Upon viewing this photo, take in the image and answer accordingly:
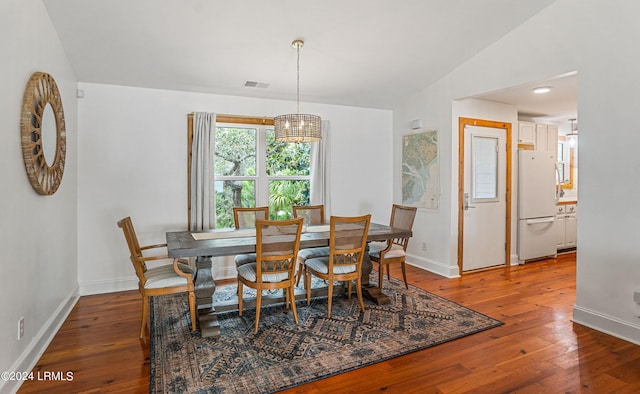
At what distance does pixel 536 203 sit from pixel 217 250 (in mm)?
4783

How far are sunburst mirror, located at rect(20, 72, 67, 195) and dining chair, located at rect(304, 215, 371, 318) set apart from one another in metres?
2.21

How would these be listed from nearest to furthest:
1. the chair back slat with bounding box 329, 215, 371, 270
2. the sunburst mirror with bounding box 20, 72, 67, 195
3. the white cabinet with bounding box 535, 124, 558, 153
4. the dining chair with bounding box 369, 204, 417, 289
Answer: the sunburst mirror with bounding box 20, 72, 67, 195 → the chair back slat with bounding box 329, 215, 371, 270 → the dining chair with bounding box 369, 204, 417, 289 → the white cabinet with bounding box 535, 124, 558, 153

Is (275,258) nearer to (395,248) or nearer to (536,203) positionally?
(395,248)

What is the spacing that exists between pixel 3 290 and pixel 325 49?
328 centimetres

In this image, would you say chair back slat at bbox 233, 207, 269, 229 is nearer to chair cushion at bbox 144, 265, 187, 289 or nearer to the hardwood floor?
chair cushion at bbox 144, 265, 187, 289

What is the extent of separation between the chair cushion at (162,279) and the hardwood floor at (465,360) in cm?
46

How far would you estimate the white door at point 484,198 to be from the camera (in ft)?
15.7

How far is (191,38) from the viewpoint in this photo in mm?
3350

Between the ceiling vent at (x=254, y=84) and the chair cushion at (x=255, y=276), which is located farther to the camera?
the ceiling vent at (x=254, y=84)

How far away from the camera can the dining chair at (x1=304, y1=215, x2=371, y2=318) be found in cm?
317

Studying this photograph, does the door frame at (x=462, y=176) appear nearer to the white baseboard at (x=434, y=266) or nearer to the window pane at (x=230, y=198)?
the white baseboard at (x=434, y=266)

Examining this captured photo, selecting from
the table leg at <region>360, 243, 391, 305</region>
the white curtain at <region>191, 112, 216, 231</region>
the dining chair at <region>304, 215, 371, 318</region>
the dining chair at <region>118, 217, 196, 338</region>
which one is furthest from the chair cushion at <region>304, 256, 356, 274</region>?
the white curtain at <region>191, 112, 216, 231</region>

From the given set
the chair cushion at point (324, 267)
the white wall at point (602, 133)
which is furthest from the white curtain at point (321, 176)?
the white wall at point (602, 133)

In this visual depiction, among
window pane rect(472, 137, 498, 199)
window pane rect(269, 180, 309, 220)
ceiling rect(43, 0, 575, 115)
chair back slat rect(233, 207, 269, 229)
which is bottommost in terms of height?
chair back slat rect(233, 207, 269, 229)
